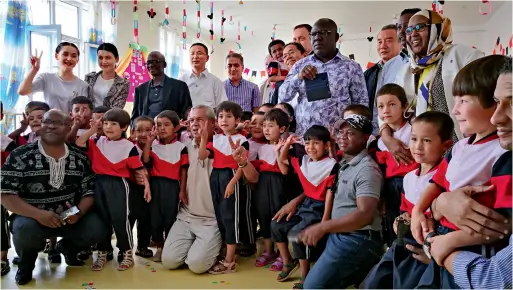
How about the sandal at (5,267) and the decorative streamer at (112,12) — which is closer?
the sandal at (5,267)

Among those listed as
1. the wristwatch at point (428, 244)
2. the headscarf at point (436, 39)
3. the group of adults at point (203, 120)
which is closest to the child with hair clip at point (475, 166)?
the wristwatch at point (428, 244)

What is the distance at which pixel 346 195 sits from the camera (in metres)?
2.02

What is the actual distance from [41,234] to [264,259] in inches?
56.6

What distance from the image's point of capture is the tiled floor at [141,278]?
7.86ft

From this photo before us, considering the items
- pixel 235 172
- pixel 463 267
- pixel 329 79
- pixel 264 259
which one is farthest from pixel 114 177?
pixel 463 267

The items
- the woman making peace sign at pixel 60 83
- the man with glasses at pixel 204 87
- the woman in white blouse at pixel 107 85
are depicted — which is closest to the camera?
the woman making peace sign at pixel 60 83

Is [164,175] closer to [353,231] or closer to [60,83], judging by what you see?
[60,83]

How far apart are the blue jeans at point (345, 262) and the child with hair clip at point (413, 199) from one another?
0.28m

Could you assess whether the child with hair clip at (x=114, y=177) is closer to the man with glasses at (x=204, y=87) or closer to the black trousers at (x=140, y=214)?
the black trousers at (x=140, y=214)

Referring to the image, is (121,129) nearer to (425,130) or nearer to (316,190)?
(316,190)

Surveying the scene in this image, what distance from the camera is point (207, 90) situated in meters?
3.81

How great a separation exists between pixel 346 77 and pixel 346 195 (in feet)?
3.15

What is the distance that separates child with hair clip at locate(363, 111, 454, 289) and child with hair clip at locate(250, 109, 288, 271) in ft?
3.42

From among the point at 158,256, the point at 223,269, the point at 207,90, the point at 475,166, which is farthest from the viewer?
the point at 207,90
